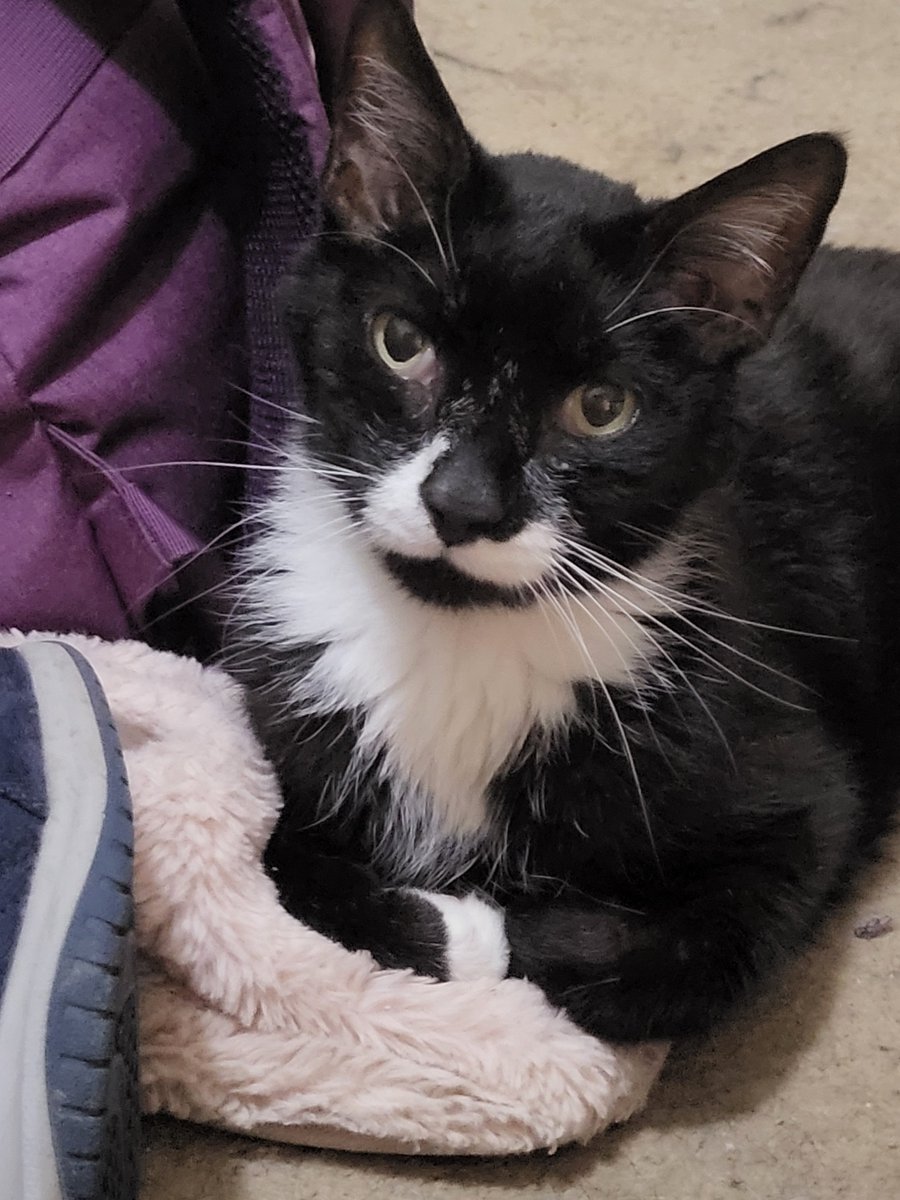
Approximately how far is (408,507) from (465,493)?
47mm

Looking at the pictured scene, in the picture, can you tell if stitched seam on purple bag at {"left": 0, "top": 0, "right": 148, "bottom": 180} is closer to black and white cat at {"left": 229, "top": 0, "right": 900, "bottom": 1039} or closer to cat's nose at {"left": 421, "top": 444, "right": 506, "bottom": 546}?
black and white cat at {"left": 229, "top": 0, "right": 900, "bottom": 1039}

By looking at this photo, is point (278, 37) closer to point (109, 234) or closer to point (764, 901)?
point (109, 234)

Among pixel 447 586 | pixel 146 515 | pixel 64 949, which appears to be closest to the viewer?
pixel 64 949

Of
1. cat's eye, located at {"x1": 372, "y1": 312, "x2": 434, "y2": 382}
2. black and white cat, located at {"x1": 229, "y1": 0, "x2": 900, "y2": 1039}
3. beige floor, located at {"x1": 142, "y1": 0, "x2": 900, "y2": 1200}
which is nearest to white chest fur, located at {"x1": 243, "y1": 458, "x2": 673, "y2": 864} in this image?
black and white cat, located at {"x1": 229, "y1": 0, "x2": 900, "y2": 1039}

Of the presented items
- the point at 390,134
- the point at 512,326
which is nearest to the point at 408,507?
the point at 512,326

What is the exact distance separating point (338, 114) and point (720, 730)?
1.63ft

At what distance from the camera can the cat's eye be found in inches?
32.4

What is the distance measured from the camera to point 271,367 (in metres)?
1.06

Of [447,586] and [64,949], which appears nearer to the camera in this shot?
[64,949]

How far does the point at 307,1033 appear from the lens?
2.98ft

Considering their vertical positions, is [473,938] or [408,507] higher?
[408,507]

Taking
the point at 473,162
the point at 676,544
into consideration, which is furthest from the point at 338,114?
the point at 676,544

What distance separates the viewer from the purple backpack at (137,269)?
0.96 meters

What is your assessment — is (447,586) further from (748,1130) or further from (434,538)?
(748,1130)
